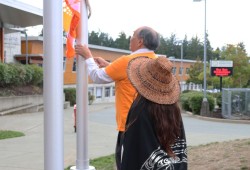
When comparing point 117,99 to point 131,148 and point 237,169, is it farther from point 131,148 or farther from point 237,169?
point 237,169

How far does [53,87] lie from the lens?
11.2 ft

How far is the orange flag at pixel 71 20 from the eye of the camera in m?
4.59

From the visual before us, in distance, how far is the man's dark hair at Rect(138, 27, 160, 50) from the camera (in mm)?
3691

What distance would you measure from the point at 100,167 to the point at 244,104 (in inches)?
624

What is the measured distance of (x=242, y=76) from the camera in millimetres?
38500

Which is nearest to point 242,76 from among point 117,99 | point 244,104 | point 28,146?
point 244,104

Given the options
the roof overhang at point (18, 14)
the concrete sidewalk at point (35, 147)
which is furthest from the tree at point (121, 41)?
the concrete sidewalk at point (35, 147)

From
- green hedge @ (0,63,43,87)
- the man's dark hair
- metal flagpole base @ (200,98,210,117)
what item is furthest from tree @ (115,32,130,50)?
the man's dark hair

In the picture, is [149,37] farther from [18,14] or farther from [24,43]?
[24,43]

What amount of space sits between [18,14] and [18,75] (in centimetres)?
440

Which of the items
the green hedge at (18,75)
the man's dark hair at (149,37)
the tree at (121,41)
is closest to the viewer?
the man's dark hair at (149,37)

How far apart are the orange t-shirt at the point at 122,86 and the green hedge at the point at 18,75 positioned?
1843 cm

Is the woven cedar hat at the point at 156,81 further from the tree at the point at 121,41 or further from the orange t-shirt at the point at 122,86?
the tree at the point at 121,41

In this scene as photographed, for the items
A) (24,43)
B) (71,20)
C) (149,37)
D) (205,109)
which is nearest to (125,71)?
(149,37)
